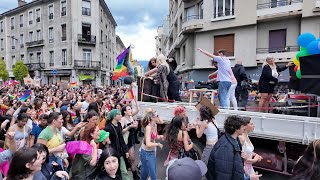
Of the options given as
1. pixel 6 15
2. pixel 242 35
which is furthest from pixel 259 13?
pixel 6 15

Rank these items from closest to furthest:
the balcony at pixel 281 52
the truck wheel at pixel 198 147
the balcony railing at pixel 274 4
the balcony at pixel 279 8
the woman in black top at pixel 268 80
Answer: the truck wheel at pixel 198 147 → the woman in black top at pixel 268 80 → the balcony at pixel 279 8 → the balcony railing at pixel 274 4 → the balcony at pixel 281 52

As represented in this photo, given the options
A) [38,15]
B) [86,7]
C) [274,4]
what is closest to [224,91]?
[274,4]

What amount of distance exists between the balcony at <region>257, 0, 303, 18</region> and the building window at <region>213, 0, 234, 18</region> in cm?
197

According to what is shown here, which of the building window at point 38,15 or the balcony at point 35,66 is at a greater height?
the building window at point 38,15

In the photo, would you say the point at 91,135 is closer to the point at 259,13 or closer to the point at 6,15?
the point at 259,13

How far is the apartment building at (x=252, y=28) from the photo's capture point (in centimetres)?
1657

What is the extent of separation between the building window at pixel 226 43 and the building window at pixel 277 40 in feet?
8.93

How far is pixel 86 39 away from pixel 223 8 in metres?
22.9

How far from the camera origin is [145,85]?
23.5ft

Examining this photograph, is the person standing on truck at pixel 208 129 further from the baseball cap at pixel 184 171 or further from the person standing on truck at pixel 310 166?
the baseball cap at pixel 184 171

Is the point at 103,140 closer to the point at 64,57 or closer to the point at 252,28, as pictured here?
the point at 252,28

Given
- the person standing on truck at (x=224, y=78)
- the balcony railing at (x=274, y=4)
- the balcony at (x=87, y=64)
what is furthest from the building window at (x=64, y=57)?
the person standing on truck at (x=224, y=78)

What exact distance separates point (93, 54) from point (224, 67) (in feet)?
109

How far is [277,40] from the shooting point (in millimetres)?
17766
